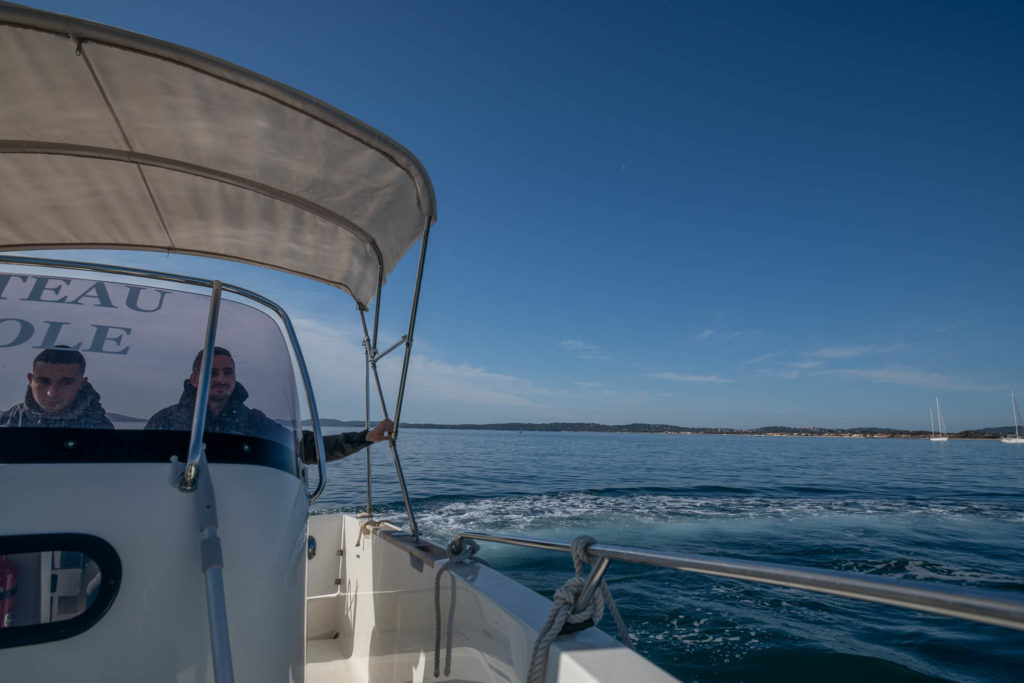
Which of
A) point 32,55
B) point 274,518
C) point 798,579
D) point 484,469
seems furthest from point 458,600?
point 484,469

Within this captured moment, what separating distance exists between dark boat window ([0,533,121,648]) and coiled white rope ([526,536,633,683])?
96 cm

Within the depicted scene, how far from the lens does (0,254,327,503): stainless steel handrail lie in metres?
1.53

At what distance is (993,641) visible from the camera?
14.1ft

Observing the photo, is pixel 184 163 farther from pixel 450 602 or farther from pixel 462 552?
pixel 450 602

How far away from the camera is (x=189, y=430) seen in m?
1.40

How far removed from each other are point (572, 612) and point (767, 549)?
21.6ft

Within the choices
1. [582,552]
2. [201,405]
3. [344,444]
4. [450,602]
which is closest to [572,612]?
[582,552]

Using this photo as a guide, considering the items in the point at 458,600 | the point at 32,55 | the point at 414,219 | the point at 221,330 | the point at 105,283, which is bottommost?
the point at 458,600

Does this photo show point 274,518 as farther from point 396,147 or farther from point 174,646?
point 396,147

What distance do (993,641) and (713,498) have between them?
726cm

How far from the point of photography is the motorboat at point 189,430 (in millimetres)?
1114

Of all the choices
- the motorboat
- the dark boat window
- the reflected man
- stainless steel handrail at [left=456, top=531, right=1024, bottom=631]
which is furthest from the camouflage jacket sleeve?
stainless steel handrail at [left=456, top=531, right=1024, bottom=631]

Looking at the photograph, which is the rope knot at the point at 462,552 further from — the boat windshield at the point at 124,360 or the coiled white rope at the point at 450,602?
the boat windshield at the point at 124,360

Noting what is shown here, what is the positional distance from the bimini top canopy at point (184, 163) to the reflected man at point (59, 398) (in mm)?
885
